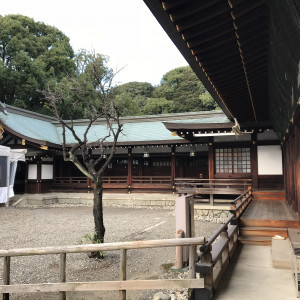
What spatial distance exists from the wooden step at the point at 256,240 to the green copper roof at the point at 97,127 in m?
11.6

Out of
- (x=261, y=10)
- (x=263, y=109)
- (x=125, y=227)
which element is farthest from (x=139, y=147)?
(x=261, y=10)

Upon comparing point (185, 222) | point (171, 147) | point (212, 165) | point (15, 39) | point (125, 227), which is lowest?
point (125, 227)

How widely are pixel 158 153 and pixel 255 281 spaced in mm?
15078

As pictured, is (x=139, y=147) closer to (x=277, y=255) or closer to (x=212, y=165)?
(x=212, y=165)

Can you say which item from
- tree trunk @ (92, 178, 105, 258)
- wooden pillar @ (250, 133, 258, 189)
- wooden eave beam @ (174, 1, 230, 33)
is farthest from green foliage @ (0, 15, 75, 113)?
wooden eave beam @ (174, 1, 230, 33)

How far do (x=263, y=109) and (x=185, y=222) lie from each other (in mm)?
6623

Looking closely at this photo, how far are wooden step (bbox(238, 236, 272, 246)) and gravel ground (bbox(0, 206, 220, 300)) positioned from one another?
Result: 1778 mm

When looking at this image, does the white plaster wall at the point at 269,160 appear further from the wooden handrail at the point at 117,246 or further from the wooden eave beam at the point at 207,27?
the wooden handrail at the point at 117,246

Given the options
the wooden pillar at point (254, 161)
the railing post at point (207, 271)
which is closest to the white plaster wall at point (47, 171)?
the wooden pillar at point (254, 161)

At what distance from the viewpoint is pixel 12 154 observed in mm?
17453

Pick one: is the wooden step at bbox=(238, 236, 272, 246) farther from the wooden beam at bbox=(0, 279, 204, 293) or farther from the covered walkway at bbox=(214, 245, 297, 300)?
the wooden beam at bbox=(0, 279, 204, 293)

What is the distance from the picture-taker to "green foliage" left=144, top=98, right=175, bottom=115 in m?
43.9

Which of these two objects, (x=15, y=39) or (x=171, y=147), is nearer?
(x=171, y=147)

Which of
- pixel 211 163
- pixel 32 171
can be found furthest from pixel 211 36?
pixel 32 171
